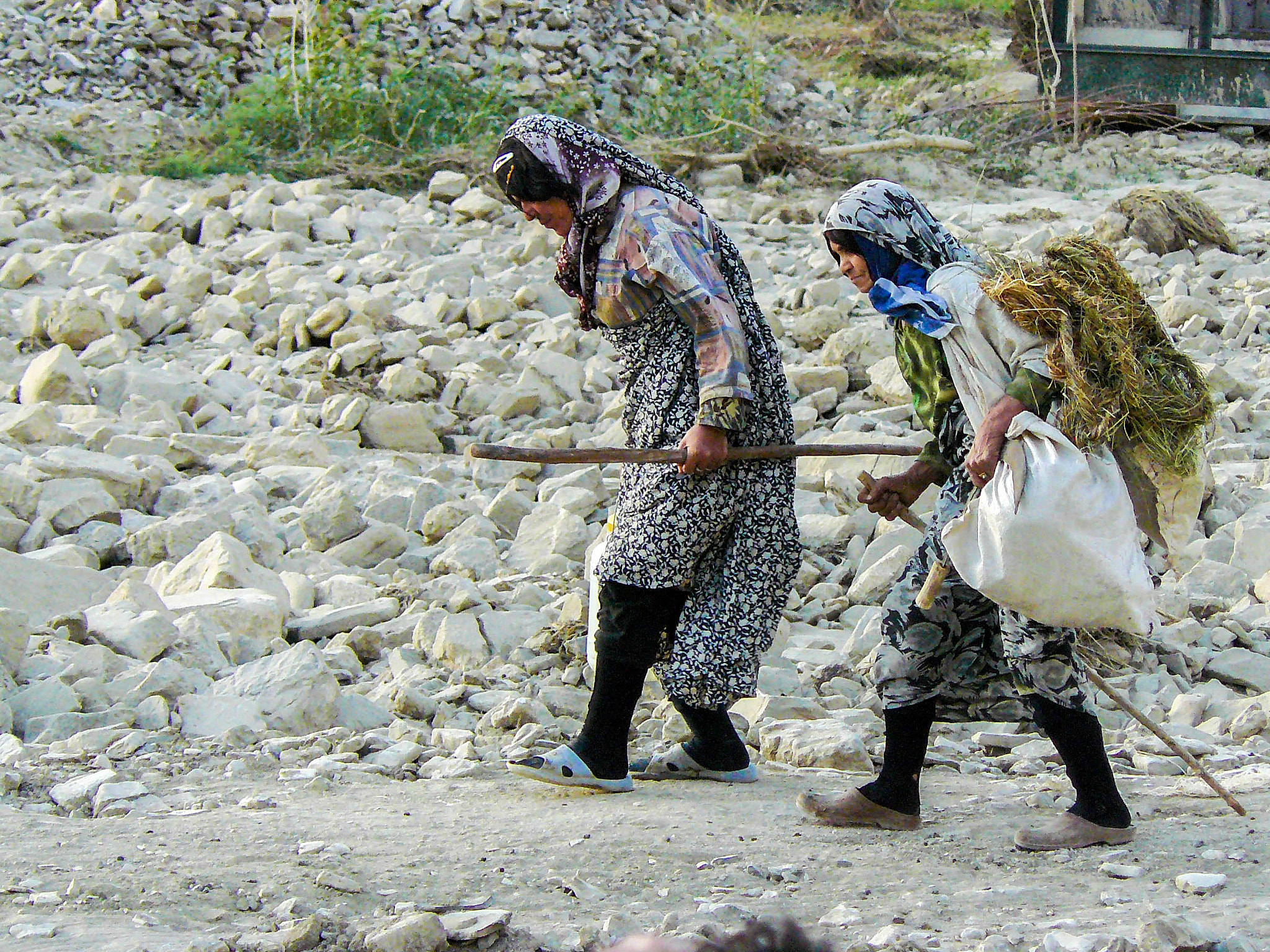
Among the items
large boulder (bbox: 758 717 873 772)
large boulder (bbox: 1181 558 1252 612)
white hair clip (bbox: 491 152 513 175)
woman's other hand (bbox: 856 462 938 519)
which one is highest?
white hair clip (bbox: 491 152 513 175)

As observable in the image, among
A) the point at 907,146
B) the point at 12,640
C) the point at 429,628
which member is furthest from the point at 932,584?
the point at 907,146

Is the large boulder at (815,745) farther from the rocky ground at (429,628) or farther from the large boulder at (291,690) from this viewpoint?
the large boulder at (291,690)

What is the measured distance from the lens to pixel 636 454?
9.28 ft

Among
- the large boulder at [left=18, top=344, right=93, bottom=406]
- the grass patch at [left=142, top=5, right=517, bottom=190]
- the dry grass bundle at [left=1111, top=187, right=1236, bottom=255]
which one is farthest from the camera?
the grass patch at [left=142, top=5, right=517, bottom=190]

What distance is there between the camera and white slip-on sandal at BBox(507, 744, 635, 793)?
116 inches

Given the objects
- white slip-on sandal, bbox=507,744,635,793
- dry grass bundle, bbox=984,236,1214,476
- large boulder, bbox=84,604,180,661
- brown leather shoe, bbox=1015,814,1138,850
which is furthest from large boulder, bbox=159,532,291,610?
dry grass bundle, bbox=984,236,1214,476

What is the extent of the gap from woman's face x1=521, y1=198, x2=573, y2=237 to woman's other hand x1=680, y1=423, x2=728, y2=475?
52cm

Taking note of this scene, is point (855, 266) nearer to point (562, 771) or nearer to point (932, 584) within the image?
point (932, 584)

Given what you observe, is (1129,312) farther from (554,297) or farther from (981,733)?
(554,297)

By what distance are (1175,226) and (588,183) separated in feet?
18.0

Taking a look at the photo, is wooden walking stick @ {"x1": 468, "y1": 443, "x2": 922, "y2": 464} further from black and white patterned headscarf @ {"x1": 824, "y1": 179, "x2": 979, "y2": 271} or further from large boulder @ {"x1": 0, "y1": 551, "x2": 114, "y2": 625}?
large boulder @ {"x1": 0, "y1": 551, "x2": 114, "y2": 625}

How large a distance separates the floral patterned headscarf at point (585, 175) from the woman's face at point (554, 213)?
16 millimetres

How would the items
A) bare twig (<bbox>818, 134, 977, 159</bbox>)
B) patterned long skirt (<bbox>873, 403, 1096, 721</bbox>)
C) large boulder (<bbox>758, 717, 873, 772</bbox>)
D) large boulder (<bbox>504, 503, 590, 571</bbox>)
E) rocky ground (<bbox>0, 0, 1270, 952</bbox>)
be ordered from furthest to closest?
1. bare twig (<bbox>818, 134, 977, 159</bbox>)
2. large boulder (<bbox>504, 503, 590, 571</bbox>)
3. large boulder (<bbox>758, 717, 873, 772</bbox>)
4. patterned long skirt (<bbox>873, 403, 1096, 721</bbox>)
5. rocky ground (<bbox>0, 0, 1270, 952</bbox>)

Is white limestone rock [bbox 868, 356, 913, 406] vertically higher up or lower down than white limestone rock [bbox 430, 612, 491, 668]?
higher up
